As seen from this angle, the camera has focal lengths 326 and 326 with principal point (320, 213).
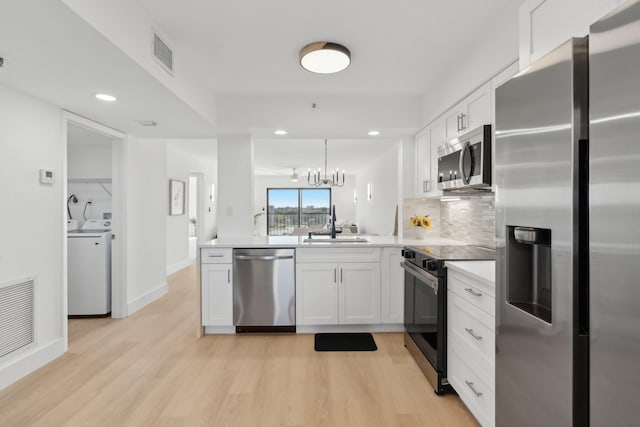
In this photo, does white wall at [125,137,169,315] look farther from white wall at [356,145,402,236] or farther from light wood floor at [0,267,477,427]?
white wall at [356,145,402,236]

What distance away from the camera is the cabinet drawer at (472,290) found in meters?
1.63

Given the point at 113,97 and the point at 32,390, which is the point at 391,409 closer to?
the point at 32,390

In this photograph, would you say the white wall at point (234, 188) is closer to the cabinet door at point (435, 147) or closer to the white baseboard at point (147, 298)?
the white baseboard at point (147, 298)

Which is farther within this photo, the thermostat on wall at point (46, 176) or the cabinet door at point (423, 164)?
the cabinet door at point (423, 164)

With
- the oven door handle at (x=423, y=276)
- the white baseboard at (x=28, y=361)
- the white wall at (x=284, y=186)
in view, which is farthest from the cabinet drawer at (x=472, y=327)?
the white wall at (x=284, y=186)

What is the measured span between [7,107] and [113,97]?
2.26 feet

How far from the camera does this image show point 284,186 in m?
11.3

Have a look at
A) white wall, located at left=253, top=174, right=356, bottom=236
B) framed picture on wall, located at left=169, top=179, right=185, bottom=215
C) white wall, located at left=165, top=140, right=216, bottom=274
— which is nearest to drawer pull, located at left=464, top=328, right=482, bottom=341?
white wall, located at left=165, top=140, right=216, bottom=274

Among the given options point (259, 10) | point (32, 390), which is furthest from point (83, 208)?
point (259, 10)

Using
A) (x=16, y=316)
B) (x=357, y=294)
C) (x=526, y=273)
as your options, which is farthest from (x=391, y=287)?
(x=16, y=316)

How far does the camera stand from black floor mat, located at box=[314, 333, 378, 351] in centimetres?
294

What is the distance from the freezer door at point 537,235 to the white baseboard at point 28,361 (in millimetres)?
3139

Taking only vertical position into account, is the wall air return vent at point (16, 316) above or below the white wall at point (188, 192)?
below

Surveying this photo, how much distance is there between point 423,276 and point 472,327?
60 cm
